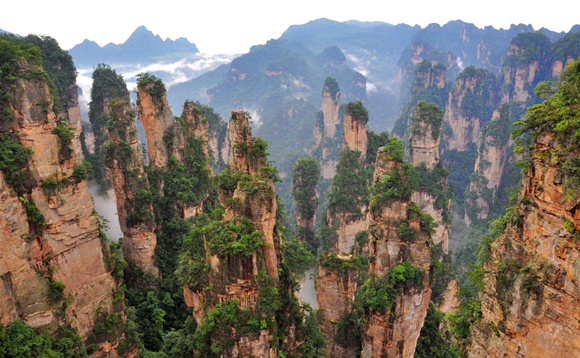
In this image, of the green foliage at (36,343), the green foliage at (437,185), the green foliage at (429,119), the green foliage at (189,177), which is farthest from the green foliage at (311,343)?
the green foliage at (429,119)

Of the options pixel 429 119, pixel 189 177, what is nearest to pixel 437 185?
pixel 429 119

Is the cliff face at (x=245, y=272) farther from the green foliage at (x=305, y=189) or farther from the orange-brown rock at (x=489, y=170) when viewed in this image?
the orange-brown rock at (x=489, y=170)

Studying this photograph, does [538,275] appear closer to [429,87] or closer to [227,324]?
[227,324]

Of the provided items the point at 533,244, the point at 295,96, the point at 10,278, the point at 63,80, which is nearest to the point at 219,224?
the point at 10,278

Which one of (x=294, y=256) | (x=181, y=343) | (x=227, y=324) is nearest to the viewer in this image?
(x=227, y=324)

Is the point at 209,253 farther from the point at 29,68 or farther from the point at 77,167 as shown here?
the point at 29,68

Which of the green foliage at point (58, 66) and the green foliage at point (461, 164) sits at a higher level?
the green foliage at point (58, 66)
